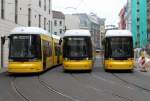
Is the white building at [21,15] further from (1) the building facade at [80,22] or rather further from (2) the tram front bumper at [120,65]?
(1) the building facade at [80,22]

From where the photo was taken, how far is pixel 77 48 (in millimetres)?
31484

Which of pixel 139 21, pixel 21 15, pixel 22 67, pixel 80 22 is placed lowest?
pixel 22 67

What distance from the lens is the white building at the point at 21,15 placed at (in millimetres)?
43125

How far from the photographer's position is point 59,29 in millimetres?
139750

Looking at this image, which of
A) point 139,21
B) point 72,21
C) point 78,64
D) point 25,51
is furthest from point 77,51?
point 72,21

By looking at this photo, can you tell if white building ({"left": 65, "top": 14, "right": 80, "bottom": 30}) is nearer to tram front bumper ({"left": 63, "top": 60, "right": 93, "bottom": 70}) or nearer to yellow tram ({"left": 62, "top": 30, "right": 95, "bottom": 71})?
yellow tram ({"left": 62, "top": 30, "right": 95, "bottom": 71})

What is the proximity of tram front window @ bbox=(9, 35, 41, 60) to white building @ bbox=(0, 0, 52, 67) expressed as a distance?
13.5m

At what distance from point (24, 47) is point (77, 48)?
14.4ft

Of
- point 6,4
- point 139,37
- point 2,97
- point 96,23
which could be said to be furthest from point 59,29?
point 2,97

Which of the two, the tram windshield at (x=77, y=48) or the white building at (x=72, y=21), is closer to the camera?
the tram windshield at (x=77, y=48)

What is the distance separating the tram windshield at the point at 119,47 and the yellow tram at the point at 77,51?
1389mm

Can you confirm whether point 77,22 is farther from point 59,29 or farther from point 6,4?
point 6,4

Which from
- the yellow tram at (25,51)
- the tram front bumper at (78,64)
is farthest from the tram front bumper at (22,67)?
the tram front bumper at (78,64)

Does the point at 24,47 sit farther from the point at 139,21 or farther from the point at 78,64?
the point at 139,21
